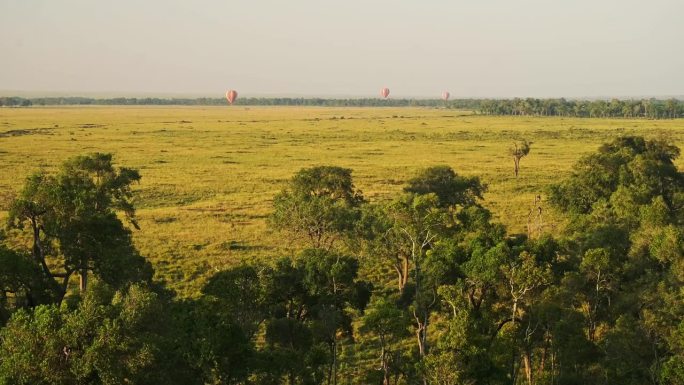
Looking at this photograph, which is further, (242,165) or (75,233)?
(242,165)

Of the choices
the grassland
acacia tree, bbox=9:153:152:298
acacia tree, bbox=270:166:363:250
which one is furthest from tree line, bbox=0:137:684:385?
the grassland

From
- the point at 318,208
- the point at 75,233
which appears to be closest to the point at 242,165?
the point at 318,208

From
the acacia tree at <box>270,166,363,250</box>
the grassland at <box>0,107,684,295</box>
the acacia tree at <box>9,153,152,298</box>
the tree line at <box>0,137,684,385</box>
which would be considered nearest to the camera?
the tree line at <box>0,137,684,385</box>

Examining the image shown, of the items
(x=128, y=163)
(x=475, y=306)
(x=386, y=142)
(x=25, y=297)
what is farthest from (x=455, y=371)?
(x=386, y=142)

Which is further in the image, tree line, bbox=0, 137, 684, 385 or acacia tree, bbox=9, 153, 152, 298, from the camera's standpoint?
acacia tree, bbox=9, 153, 152, 298

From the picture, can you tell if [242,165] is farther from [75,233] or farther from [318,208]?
[75,233]

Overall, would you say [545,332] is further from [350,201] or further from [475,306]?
[350,201]

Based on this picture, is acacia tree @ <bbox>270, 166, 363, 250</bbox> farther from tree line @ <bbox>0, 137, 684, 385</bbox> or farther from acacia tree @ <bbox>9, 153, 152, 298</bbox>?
acacia tree @ <bbox>9, 153, 152, 298</bbox>
